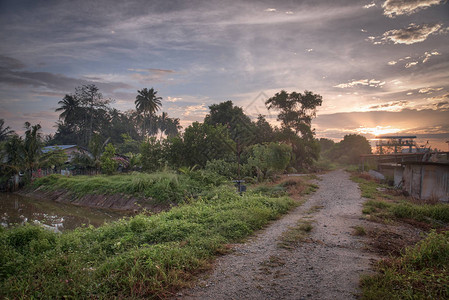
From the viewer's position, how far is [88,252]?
4.81 metres

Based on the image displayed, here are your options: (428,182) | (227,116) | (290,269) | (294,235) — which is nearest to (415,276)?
(290,269)

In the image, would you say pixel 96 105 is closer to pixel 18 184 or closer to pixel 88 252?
pixel 18 184

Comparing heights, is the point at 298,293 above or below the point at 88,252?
above

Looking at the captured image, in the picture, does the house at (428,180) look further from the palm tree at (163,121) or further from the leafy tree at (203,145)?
the palm tree at (163,121)

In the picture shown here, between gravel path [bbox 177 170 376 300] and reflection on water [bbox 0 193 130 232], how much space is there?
8.24m

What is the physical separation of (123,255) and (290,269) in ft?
9.26

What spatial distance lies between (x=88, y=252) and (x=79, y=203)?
13078 millimetres

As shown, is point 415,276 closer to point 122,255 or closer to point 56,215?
point 122,255

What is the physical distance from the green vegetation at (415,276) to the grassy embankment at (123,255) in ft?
8.27

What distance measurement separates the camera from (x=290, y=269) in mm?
3904

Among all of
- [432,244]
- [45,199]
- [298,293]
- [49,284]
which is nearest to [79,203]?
[45,199]

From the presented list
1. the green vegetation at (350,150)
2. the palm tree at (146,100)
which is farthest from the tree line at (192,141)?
the green vegetation at (350,150)

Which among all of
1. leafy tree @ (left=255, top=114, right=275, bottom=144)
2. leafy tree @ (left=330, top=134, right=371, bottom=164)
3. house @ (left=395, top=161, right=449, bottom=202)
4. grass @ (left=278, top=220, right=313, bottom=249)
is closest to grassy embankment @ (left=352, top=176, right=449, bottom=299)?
grass @ (left=278, top=220, right=313, bottom=249)

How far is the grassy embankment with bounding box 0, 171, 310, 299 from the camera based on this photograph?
129 inches
